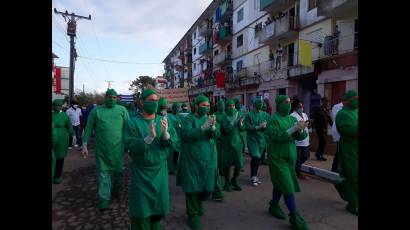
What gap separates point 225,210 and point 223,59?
98.6ft

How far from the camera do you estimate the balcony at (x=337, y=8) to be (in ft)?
50.0

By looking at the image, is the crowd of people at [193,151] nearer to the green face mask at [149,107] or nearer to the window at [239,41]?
the green face mask at [149,107]

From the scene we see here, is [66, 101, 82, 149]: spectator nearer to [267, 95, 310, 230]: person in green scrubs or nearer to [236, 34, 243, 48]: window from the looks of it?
[267, 95, 310, 230]: person in green scrubs

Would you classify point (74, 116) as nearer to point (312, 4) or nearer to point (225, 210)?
point (225, 210)

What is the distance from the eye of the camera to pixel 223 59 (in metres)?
34.3

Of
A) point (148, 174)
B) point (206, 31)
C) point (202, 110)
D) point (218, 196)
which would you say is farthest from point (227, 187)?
point (206, 31)

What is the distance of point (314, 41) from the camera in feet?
61.3

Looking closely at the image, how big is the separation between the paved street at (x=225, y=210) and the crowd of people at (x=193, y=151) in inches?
8.4

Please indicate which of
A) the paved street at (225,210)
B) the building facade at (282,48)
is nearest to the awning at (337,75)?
the building facade at (282,48)

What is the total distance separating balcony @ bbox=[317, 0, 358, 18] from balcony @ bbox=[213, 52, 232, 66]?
55.4 ft
